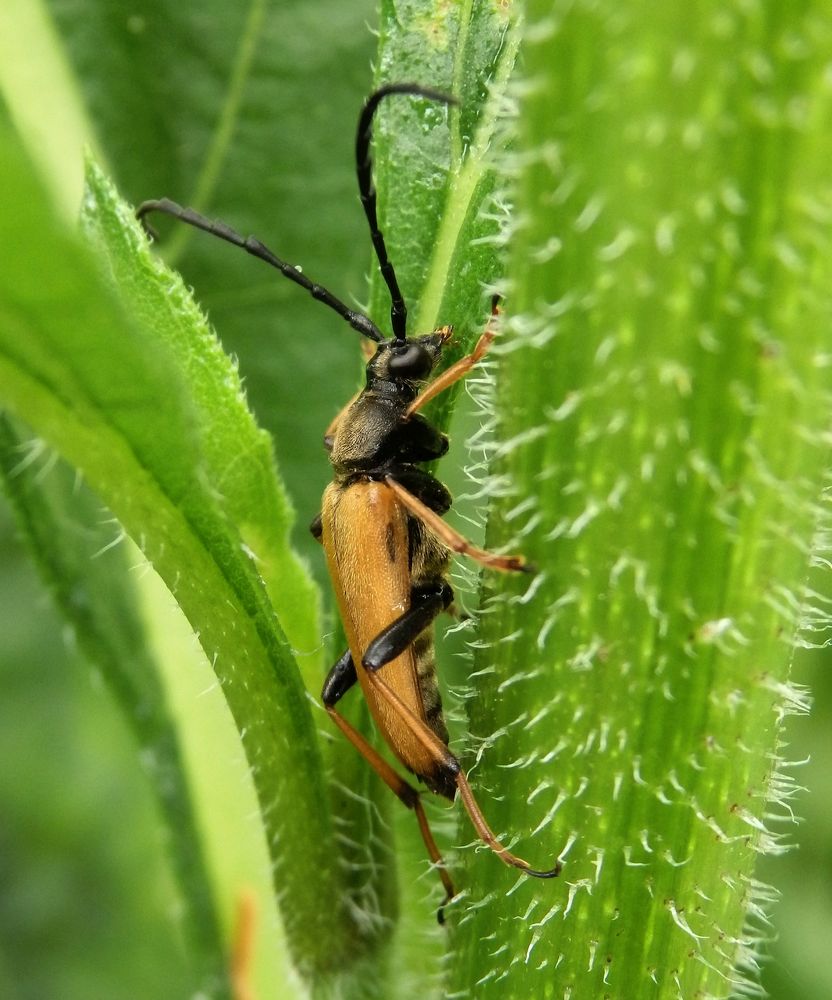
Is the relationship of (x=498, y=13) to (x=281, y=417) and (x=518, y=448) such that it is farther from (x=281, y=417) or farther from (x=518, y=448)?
(x=281, y=417)

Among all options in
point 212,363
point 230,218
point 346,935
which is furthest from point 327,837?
point 230,218

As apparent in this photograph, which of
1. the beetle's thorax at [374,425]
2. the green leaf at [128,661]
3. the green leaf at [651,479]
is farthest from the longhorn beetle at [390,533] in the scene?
the green leaf at [651,479]

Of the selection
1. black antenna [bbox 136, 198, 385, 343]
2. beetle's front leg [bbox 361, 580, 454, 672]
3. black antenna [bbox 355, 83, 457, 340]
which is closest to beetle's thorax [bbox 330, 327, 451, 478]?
black antenna [bbox 136, 198, 385, 343]

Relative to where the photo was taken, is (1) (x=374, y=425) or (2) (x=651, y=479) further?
(1) (x=374, y=425)

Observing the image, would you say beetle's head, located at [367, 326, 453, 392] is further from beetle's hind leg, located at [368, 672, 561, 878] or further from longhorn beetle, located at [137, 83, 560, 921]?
beetle's hind leg, located at [368, 672, 561, 878]

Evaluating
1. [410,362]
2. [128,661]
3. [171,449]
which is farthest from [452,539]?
[171,449]

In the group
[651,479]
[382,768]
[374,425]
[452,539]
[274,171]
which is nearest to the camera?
[651,479]

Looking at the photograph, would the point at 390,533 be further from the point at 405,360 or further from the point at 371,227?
the point at 371,227
